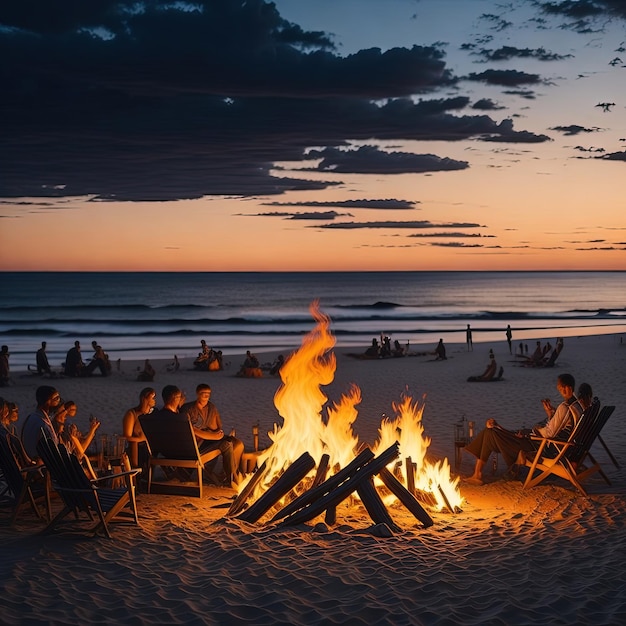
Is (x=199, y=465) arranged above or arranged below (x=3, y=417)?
below

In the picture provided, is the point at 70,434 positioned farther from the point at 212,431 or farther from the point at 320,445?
the point at 320,445

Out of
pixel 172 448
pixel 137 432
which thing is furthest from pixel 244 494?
pixel 137 432

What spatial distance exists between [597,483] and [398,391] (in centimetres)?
994

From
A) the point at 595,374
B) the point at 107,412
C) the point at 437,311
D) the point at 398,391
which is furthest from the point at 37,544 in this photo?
the point at 437,311

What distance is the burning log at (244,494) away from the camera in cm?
808

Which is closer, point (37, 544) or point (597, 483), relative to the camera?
point (37, 544)

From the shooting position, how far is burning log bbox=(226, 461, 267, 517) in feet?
26.5

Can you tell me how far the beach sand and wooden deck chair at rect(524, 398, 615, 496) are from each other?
208mm

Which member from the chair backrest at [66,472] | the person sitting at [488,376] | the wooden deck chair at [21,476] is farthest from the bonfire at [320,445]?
the person sitting at [488,376]

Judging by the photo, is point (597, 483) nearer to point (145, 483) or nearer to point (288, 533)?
point (288, 533)

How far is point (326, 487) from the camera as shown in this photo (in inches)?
305

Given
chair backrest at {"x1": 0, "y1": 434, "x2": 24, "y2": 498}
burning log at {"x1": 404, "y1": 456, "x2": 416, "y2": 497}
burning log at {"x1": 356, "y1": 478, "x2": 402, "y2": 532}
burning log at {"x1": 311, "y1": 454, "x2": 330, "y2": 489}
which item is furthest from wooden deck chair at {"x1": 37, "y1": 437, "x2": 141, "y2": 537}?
burning log at {"x1": 404, "y1": 456, "x2": 416, "y2": 497}

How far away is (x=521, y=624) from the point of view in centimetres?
532

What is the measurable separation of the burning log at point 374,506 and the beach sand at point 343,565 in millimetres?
132
